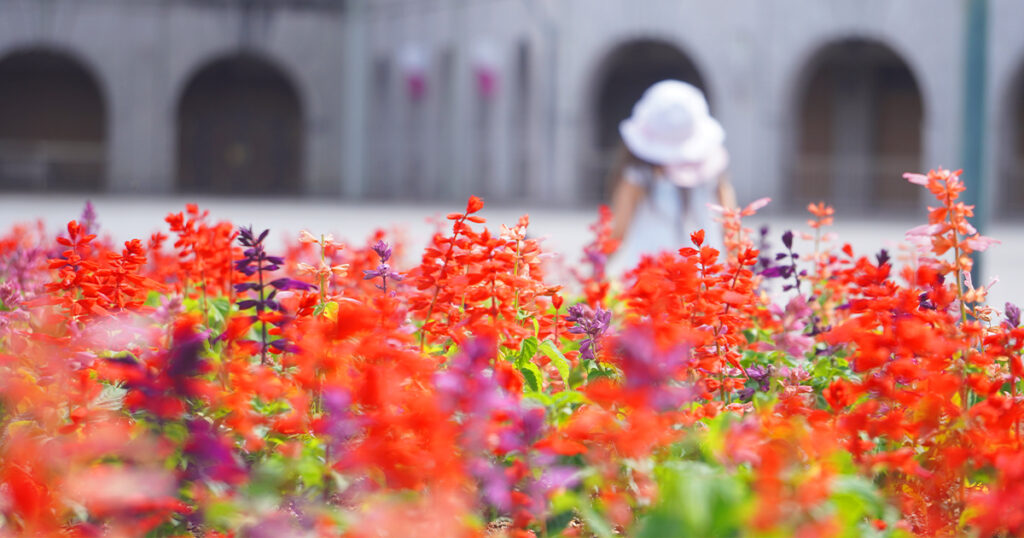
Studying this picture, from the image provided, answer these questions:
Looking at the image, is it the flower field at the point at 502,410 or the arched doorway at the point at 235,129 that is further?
the arched doorway at the point at 235,129

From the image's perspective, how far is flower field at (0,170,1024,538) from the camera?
1.72 meters

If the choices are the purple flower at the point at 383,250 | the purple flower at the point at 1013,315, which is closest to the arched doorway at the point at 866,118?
the purple flower at the point at 1013,315

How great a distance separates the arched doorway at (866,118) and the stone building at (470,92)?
0.05 metres

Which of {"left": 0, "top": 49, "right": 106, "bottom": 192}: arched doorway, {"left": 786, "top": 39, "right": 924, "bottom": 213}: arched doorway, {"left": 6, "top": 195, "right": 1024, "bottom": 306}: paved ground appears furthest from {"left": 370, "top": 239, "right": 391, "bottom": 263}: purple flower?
{"left": 0, "top": 49, "right": 106, "bottom": 192}: arched doorway

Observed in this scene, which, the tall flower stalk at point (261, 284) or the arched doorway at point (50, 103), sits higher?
the arched doorway at point (50, 103)

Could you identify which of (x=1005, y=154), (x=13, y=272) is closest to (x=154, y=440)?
(x=13, y=272)

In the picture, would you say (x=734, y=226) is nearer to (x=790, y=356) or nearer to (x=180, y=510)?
(x=790, y=356)

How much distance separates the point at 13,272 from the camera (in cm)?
416

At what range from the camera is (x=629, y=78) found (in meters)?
29.4

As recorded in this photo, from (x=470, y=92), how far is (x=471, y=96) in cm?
10

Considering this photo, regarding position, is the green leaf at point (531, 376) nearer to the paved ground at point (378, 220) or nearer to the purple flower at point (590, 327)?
the purple flower at point (590, 327)

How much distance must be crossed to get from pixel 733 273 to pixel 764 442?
92 centimetres

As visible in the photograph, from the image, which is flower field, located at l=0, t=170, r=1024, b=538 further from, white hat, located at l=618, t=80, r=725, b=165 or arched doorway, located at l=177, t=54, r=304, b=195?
arched doorway, located at l=177, t=54, r=304, b=195

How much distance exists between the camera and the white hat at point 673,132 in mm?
6219
